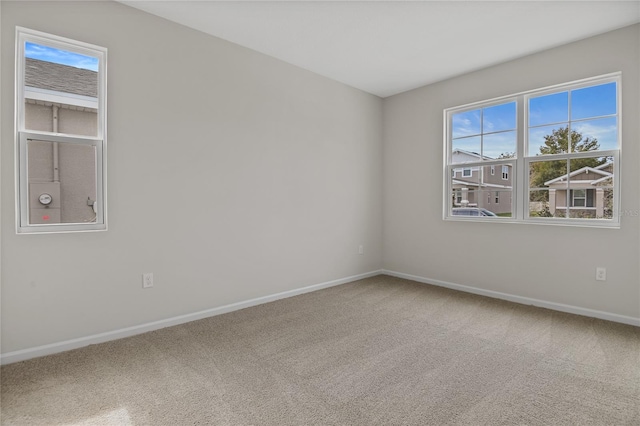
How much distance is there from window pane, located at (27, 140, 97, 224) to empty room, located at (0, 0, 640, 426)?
15 mm

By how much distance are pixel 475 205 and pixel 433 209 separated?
0.53m

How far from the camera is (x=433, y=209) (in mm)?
4285

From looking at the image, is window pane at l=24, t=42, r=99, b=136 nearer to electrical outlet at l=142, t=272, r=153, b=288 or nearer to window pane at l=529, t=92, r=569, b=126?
electrical outlet at l=142, t=272, r=153, b=288

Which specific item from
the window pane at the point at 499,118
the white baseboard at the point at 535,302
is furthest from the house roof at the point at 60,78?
the white baseboard at the point at 535,302

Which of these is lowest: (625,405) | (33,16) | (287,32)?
(625,405)

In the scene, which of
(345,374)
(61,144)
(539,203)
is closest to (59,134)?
(61,144)

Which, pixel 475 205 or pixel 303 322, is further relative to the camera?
pixel 475 205

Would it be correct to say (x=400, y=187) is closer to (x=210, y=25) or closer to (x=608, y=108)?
(x=608, y=108)

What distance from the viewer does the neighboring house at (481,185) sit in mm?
3685

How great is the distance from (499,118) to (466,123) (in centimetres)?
39

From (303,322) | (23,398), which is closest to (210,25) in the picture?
(303,322)

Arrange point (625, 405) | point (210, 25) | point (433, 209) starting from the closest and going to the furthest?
1. point (625, 405)
2. point (210, 25)
3. point (433, 209)

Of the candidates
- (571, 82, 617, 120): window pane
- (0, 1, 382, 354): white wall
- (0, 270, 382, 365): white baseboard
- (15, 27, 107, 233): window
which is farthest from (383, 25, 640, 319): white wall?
(15, 27, 107, 233): window

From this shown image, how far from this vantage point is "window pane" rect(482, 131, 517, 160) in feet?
12.0
